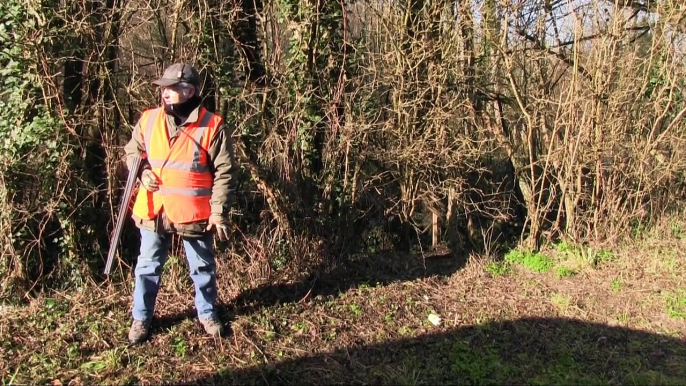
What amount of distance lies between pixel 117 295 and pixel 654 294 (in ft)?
17.0

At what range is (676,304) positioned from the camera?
4.97 m

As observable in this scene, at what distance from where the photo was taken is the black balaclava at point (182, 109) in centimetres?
359

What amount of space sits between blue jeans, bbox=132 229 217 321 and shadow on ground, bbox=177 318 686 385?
65 cm

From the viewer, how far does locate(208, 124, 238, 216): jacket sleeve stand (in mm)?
3621

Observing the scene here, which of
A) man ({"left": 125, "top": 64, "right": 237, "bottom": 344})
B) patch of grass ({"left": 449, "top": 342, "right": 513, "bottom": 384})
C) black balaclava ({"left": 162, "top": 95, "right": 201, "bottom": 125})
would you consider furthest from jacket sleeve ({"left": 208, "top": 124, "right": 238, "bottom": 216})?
patch of grass ({"left": 449, "top": 342, "right": 513, "bottom": 384})

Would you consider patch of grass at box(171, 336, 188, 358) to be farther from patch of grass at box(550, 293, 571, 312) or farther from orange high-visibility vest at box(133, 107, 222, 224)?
patch of grass at box(550, 293, 571, 312)

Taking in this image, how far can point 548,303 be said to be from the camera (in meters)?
4.95

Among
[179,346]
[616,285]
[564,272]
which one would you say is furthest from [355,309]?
[616,285]

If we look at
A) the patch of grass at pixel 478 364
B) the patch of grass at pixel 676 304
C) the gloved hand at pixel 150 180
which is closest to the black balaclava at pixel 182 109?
the gloved hand at pixel 150 180

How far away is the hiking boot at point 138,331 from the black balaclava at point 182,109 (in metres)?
1.53

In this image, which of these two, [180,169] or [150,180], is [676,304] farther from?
[150,180]

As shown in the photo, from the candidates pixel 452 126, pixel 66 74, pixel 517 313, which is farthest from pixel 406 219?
pixel 66 74

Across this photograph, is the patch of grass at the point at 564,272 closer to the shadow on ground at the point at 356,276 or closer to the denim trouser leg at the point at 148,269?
the shadow on ground at the point at 356,276

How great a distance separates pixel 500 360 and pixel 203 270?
2381 mm
